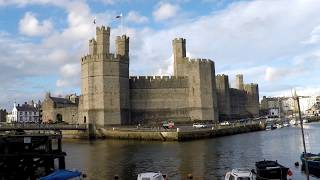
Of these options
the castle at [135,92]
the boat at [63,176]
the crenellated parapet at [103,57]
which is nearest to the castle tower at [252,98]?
→ the castle at [135,92]

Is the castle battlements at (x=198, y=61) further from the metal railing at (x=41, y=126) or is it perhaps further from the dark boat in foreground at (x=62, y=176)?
the dark boat in foreground at (x=62, y=176)

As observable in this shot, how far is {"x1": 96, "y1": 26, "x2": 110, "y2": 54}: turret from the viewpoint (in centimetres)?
6112

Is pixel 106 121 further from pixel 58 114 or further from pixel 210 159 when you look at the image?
pixel 210 159

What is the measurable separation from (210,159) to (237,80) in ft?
209

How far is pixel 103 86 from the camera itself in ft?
199

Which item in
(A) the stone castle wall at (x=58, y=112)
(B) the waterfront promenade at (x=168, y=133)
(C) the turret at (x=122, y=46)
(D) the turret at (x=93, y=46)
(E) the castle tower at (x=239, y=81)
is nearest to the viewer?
(B) the waterfront promenade at (x=168, y=133)

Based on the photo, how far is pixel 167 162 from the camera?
28.4 m

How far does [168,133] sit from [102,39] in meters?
19.2

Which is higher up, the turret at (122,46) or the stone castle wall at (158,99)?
the turret at (122,46)

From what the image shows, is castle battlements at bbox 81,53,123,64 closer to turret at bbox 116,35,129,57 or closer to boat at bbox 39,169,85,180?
turret at bbox 116,35,129,57

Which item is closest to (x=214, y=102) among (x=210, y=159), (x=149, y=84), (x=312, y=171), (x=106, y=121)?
(x=149, y=84)

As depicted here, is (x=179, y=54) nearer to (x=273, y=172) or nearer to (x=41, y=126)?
(x=41, y=126)

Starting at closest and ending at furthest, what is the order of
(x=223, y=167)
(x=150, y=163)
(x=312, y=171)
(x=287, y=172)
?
1. (x=287, y=172)
2. (x=312, y=171)
3. (x=223, y=167)
4. (x=150, y=163)

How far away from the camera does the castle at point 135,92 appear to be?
60.9 m
